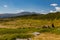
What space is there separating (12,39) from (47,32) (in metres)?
14.7

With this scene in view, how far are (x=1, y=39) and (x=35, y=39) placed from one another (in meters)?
7.27

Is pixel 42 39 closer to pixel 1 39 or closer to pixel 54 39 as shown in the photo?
pixel 54 39

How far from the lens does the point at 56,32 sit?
157 ft

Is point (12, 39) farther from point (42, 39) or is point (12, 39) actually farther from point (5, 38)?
point (42, 39)

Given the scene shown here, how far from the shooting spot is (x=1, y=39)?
37406 millimetres

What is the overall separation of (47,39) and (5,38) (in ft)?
30.1

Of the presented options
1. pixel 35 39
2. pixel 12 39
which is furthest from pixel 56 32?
pixel 12 39

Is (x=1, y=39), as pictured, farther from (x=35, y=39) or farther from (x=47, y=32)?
(x=47, y=32)

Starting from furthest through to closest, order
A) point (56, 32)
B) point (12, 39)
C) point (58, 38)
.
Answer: point (56, 32) < point (58, 38) < point (12, 39)

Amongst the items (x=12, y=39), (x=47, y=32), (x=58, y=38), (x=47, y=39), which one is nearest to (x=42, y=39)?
(x=47, y=39)

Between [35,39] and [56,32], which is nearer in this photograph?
[35,39]

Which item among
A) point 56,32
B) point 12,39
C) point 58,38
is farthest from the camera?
point 56,32

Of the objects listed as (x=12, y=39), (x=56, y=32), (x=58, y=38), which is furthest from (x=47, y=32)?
(x=12, y=39)

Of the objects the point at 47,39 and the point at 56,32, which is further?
the point at 56,32
